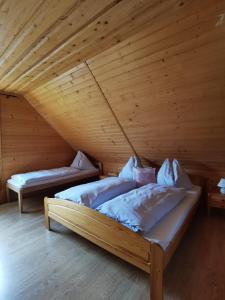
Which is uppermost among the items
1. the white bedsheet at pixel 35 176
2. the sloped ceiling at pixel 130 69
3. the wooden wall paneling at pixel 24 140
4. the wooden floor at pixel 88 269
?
the sloped ceiling at pixel 130 69

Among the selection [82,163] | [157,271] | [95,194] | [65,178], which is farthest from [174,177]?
[82,163]

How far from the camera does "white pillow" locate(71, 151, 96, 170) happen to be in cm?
452

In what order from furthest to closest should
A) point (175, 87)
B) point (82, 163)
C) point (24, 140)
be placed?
point (82, 163) → point (24, 140) → point (175, 87)

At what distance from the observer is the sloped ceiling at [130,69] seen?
1.51 m

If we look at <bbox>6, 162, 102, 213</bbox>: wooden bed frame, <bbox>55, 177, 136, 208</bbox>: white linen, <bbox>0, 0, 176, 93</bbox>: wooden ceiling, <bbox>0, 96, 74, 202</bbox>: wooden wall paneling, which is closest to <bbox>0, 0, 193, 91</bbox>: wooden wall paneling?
<bbox>0, 0, 176, 93</bbox>: wooden ceiling

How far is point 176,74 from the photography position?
2.07 metres

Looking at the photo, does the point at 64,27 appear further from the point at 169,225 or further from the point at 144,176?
the point at 144,176

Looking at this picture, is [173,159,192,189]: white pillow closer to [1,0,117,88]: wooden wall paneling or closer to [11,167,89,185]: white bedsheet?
[11,167,89,185]: white bedsheet

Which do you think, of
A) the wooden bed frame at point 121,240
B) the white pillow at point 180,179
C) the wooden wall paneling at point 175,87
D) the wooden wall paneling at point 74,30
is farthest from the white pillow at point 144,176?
the wooden wall paneling at point 74,30

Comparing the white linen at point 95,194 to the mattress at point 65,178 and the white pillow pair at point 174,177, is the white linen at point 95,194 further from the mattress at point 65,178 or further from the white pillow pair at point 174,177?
the mattress at point 65,178

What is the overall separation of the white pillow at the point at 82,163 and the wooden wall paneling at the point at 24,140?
49cm

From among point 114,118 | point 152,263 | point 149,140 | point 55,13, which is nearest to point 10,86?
point 114,118

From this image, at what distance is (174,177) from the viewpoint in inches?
118

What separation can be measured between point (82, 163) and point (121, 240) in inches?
120
